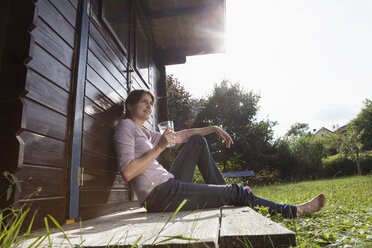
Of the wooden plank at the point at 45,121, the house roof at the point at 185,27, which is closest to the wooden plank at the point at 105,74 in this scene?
the wooden plank at the point at 45,121

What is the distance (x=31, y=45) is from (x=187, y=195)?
141 centimetres

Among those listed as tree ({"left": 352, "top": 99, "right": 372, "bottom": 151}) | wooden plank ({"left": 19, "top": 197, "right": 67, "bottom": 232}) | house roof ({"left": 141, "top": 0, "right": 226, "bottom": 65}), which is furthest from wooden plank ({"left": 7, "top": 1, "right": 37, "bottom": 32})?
tree ({"left": 352, "top": 99, "right": 372, "bottom": 151})

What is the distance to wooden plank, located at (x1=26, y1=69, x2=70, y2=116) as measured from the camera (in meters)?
1.20

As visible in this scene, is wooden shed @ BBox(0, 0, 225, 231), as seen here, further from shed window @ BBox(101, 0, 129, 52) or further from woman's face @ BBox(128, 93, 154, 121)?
woman's face @ BBox(128, 93, 154, 121)

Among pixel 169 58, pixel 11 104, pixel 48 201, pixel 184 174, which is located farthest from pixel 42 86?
pixel 169 58

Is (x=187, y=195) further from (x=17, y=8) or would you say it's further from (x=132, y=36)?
(x=132, y=36)

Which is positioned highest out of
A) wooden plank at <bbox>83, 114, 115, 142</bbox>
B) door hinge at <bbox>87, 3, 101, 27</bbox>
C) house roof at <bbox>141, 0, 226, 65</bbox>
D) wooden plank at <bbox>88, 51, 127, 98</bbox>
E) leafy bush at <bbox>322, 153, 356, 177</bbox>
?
house roof at <bbox>141, 0, 226, 65</bbox>

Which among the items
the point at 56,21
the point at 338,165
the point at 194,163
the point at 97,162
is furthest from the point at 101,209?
the point at 338,165

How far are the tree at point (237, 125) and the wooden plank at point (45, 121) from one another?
14437 millimetres

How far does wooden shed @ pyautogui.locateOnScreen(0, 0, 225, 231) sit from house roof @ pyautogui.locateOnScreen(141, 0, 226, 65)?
49.2 inches

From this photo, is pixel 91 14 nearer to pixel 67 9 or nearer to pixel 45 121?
pixel 67 9

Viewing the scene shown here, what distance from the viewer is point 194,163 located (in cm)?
253

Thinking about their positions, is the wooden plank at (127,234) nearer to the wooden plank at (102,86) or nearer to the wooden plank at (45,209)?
the wooden plank at (45,209)

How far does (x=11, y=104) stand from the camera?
3.67 ft
